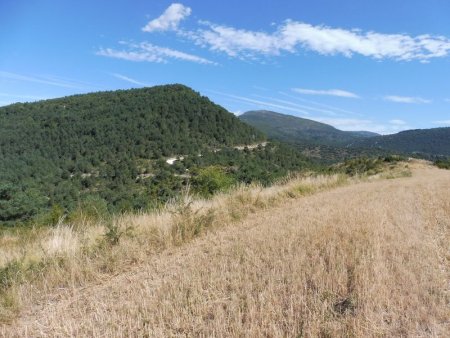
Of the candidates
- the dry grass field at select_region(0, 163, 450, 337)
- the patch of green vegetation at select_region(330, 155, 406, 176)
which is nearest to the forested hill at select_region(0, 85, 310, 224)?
the patch of green vegetation at select_region(330, 155, 406, 176)

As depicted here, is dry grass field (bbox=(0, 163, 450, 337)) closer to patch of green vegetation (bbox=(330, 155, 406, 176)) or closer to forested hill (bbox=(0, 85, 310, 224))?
patch of green vegetation (bbox=(330, 155, 406, 176))

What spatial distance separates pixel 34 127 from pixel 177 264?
122 m

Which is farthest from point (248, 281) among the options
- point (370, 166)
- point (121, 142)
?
point (121, 142)

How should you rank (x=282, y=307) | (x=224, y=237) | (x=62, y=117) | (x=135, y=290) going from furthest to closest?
(x=62, y=117) < (x=224, y=237) < (x=135, y=290) < (x=282, y=307)

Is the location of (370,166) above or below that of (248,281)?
above

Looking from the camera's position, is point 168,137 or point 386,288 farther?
point 168,137

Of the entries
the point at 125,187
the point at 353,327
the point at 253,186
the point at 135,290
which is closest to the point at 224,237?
the point at 135,290

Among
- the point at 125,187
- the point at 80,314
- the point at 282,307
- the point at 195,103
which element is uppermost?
the point at 195,103

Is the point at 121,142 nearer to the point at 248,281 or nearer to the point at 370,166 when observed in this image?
the point at 370,166

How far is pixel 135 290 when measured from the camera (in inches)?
147

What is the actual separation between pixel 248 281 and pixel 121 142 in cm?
10840

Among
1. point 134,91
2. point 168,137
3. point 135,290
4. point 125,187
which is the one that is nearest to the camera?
point 135,290

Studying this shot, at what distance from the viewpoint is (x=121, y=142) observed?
10762 centimetres

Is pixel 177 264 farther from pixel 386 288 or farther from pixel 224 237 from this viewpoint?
pixel 386 288
